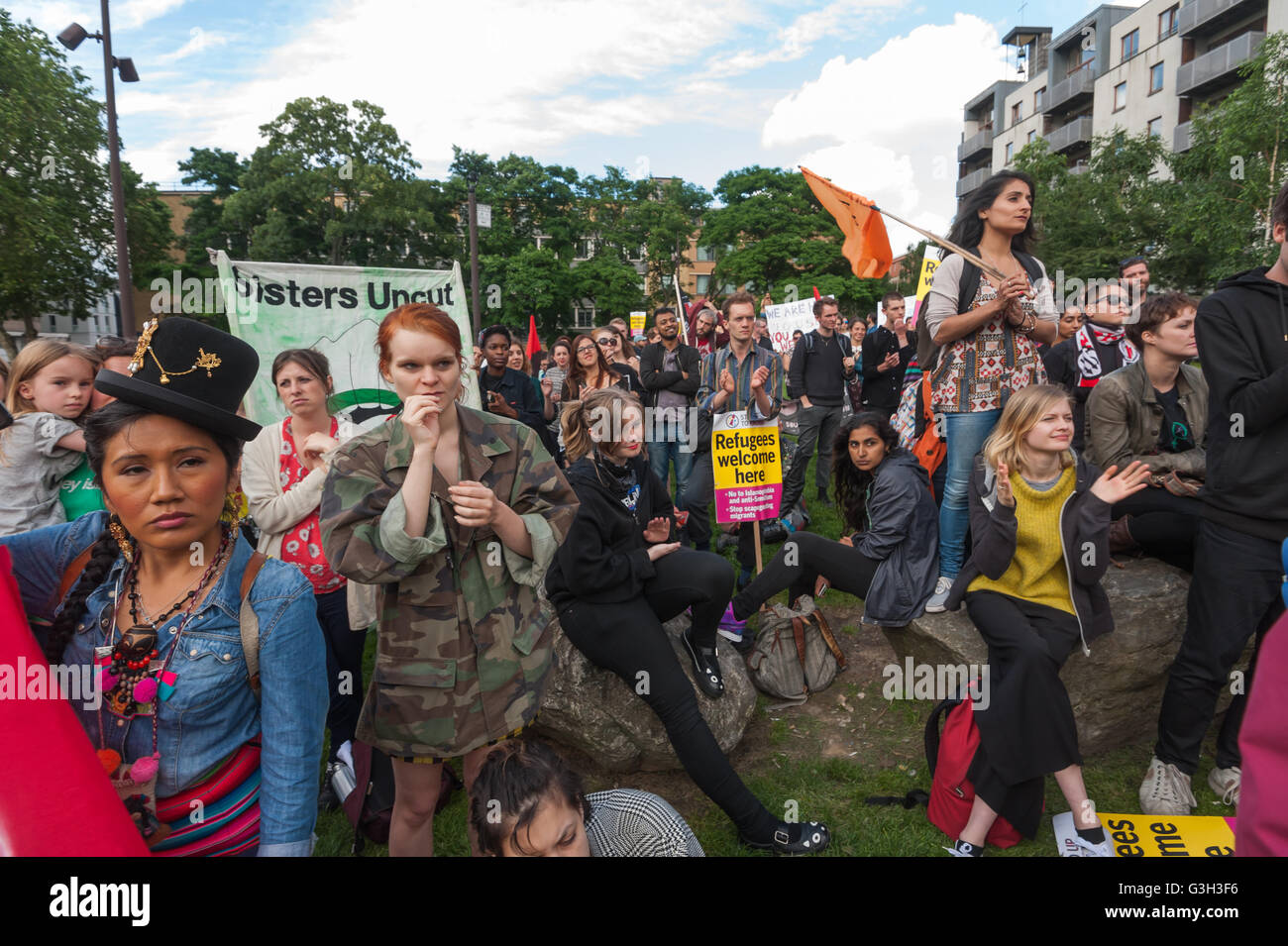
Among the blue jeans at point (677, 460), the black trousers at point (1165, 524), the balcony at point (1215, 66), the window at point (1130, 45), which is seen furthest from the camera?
the window at point (1130, 45)

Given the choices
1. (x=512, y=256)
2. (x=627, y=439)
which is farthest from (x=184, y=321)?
(x=512, y=256)

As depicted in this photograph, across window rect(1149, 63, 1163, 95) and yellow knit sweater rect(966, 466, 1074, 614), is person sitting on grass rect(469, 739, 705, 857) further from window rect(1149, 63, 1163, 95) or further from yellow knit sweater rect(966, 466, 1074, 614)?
window rect(1149, 63, 1163, 95)

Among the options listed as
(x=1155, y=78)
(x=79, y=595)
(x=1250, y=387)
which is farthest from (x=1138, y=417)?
(x=1155, y=78)

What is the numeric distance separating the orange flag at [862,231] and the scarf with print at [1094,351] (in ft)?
6.25

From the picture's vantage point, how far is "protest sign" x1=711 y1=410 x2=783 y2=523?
5590 millimetres

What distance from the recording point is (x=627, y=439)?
11.5ft

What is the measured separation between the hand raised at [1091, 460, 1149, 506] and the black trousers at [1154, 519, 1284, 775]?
0.38m

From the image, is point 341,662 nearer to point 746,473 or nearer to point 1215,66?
point 746,473

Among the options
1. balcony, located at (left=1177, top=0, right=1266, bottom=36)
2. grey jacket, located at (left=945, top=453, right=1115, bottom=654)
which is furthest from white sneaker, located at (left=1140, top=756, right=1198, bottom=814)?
balcony, located at (left=1177, top=0, right=1266, bottom=36)

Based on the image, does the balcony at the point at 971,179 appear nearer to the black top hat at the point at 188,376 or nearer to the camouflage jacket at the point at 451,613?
the camouflage jacket at the point at 451,613

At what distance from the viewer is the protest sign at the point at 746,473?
18.3ft

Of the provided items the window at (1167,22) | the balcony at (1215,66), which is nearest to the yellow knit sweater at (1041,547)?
the balcony at (1215,66)

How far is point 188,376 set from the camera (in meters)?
1.55

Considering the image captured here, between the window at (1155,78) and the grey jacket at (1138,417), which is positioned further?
the window at (1155,78)
